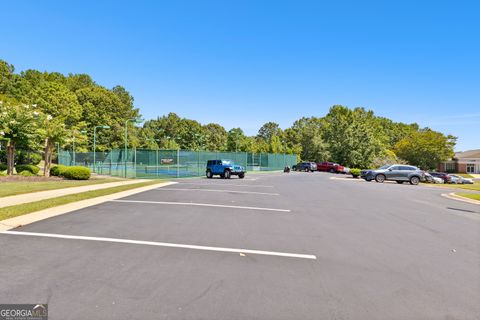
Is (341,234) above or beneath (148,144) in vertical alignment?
beneath

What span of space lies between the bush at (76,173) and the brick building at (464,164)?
82588mm

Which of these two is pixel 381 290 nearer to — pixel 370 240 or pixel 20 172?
pixel 370 240

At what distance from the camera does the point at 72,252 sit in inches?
218

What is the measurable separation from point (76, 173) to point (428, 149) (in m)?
62.6

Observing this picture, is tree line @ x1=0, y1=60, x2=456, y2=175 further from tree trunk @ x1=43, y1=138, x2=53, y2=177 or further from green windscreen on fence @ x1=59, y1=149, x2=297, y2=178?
tree trunk @ x1=43, y1=138, x2=53, y2=177

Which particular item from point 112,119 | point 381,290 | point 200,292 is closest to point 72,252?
point 200,292

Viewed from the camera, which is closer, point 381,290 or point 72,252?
point 381,290

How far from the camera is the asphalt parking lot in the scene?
3.71 meters

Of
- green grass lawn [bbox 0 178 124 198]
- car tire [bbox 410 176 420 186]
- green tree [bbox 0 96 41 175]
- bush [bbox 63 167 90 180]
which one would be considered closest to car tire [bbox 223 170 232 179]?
bush [bbox 63 167 90 180]

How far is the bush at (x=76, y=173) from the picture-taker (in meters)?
22.8

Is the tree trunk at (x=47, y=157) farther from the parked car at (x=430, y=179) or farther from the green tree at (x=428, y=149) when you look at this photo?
the green tree at (x=428, y=149)

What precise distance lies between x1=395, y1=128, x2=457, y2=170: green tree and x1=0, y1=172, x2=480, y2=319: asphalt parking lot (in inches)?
2503

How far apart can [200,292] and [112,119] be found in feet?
252

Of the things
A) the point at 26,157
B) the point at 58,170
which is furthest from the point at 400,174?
the point at 26,157
